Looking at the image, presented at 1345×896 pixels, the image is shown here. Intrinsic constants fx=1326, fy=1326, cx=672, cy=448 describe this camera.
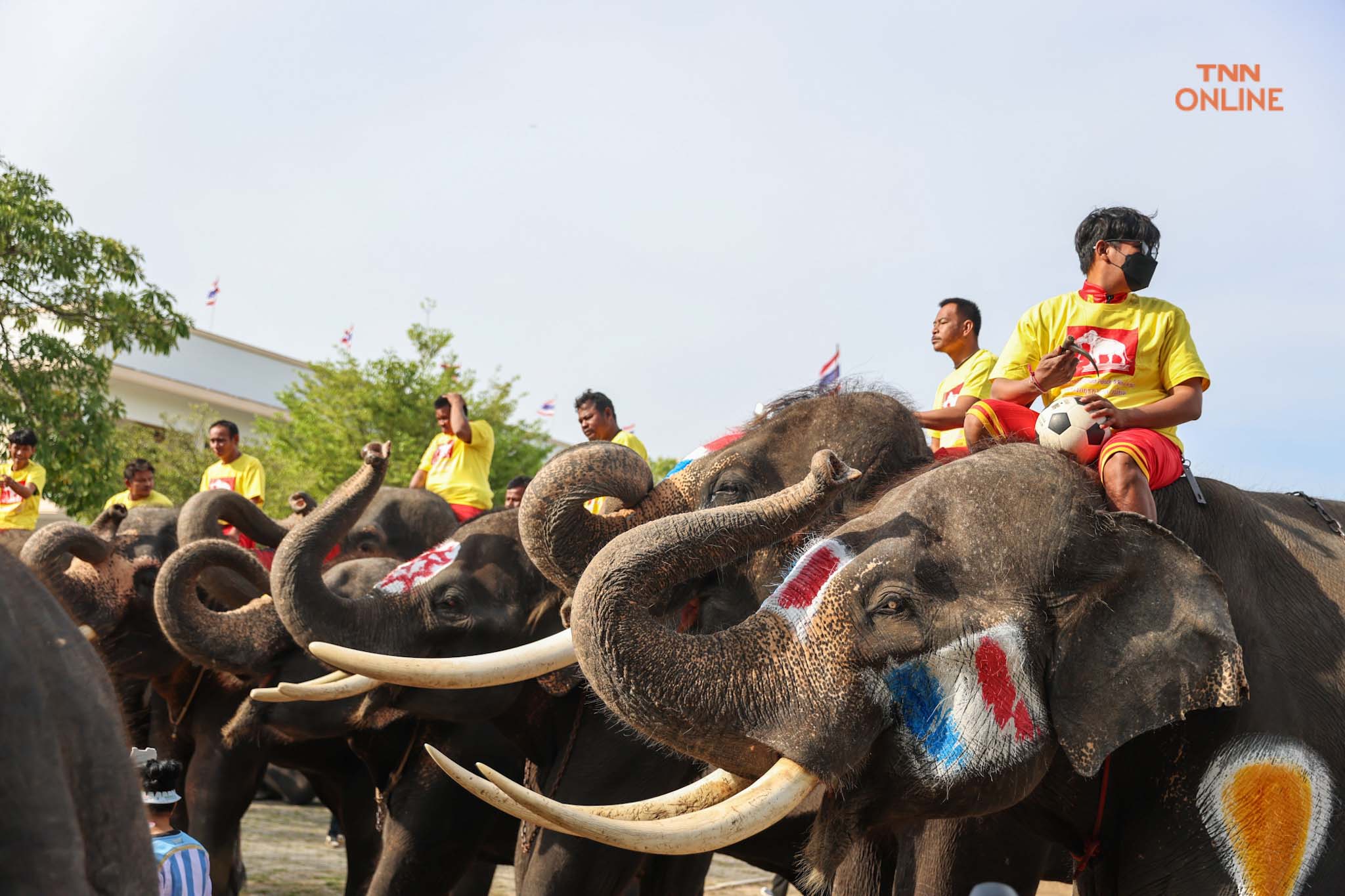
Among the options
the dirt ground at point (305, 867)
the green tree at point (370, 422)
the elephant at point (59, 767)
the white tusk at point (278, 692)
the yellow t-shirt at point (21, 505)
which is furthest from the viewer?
the green tree at point (370, 422)

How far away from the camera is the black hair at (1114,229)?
13.0 feet

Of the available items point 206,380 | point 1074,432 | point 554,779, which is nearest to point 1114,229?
point 1074,432

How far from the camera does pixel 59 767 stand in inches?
57.0

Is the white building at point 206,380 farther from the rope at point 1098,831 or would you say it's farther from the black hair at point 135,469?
the rope at point 1098,831

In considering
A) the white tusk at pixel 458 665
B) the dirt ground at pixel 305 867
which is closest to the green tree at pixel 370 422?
the dirt ground at pixel 305 867

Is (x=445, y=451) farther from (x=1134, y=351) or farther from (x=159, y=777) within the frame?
(x=1134, y=351)

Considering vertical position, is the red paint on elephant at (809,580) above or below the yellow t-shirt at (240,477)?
above

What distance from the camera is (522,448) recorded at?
29109 millimetres

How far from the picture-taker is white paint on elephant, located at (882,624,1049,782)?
303 cm

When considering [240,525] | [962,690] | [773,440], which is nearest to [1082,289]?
[773,440]

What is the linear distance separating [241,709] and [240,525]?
1.52m

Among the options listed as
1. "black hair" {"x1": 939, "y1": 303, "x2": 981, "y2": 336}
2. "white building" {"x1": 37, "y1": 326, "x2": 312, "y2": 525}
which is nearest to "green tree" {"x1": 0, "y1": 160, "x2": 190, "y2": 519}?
"black hair" {"x1": 939, "y1": 303, "x2": 981, "y2": 336}

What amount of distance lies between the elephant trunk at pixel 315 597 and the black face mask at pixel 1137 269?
10.9 feet

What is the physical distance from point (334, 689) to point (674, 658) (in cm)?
289
